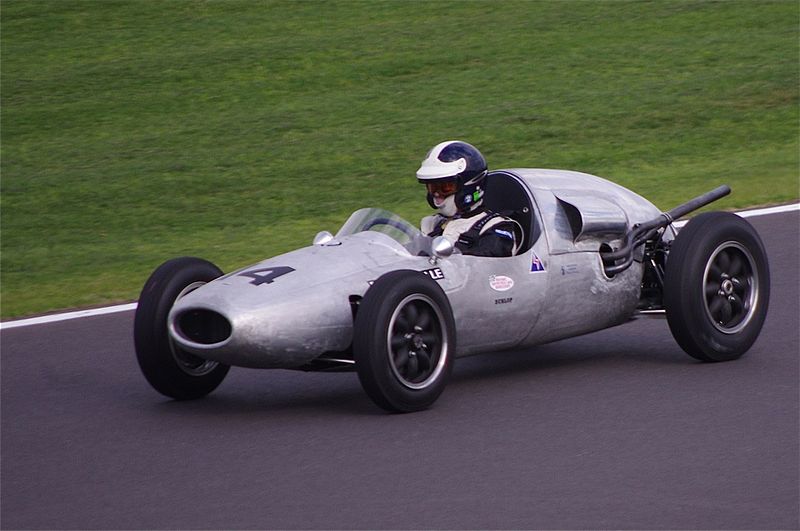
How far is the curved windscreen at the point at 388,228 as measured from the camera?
7141 millimetres

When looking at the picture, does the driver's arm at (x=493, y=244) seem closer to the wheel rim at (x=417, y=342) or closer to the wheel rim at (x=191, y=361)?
the wheel rim at (x=417, y=342)

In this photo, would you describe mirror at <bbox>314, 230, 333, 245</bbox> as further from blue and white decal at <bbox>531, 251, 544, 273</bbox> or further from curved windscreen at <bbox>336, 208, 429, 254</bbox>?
blue and white decal at <bbox>531, 251, 544, 273</bbox>

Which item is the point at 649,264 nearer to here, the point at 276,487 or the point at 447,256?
the point at 447,256

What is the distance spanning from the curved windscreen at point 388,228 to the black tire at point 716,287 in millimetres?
1352

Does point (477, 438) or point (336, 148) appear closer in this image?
point (477, 438)

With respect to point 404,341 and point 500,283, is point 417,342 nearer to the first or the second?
point 404,341

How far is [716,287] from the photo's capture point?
293 inches

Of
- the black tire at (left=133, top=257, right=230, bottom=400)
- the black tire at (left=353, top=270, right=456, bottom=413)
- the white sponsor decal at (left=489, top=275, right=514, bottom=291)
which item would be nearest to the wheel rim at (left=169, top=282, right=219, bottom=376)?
the black tire at (left=133, top=257, right=230, bottom=400)

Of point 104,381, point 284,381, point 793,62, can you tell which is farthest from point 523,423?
point 793,62

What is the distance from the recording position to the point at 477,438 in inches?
245

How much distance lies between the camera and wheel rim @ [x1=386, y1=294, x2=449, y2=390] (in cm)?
648

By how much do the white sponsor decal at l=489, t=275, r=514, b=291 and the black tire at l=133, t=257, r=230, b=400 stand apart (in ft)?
4.71

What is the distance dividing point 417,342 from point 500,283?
0.69m

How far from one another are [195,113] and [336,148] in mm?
2183
